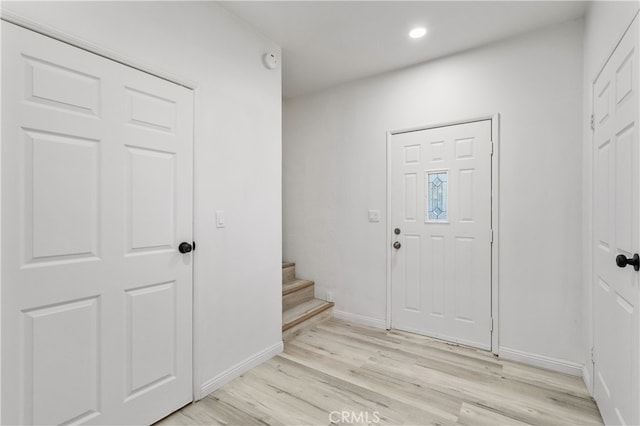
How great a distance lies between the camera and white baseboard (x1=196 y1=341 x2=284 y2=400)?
2.09 metres

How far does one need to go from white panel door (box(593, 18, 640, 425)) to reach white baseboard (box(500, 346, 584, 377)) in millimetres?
379

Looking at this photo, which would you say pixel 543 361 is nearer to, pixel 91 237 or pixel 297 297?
pixel 297 297

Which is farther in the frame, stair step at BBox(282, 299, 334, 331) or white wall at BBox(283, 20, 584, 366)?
stair step at BBox(282, 299, 334, 331)

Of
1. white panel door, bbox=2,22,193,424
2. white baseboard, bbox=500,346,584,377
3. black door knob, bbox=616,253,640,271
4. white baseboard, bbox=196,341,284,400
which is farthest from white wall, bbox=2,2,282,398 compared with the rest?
black door knob, bbox=616,253,640,271

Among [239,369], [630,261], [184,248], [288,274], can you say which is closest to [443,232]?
[630,261]

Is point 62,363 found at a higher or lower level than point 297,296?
higher

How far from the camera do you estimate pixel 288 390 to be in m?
→ 2.15

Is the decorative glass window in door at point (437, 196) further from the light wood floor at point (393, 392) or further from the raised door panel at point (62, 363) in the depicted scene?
the raised door panel at point (62, 363)

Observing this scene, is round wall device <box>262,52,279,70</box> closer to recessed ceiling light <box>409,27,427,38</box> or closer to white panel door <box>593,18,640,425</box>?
recessed ceiling light <box>409,27,427,38</box>

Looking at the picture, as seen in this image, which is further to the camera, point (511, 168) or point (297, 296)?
point (297, 296)

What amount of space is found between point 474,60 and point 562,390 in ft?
8.68

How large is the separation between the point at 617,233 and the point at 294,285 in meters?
2.72

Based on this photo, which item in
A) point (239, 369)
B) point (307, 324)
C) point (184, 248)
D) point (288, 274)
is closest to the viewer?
point (184, 248)

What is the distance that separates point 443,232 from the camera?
9.54 ft
